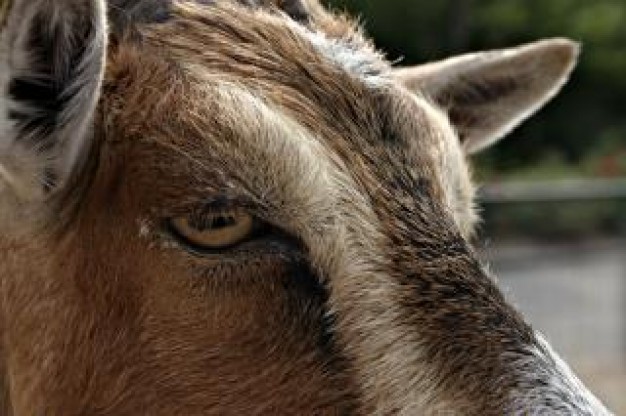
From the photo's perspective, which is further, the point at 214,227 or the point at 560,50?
the point at 560,50

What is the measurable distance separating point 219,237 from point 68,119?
0.60 m

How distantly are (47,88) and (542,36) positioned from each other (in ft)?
84.4

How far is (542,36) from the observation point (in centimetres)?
2895

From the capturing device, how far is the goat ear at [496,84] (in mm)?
5762

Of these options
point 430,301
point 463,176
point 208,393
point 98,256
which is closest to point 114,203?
point 98,256

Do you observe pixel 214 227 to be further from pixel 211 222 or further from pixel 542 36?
pixel 542 36

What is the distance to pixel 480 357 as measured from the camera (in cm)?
401

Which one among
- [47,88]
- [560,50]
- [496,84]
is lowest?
[47,88]

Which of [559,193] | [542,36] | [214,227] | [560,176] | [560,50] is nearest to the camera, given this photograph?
[214,227]

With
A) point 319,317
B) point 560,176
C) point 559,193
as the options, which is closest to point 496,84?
point 319,317

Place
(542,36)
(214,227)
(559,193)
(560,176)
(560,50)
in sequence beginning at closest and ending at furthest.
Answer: (214,227) < (560,50) < (559,193) < (560,176) < (542,36)

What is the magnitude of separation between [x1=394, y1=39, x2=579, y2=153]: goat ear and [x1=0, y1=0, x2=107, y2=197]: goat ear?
6.45 ft

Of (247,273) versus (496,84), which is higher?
(496,84)

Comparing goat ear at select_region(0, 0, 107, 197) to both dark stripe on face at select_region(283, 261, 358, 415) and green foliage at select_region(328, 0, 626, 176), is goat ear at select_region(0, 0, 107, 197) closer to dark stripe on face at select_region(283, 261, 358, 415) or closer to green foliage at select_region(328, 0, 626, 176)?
dark stripe on face at select_region(283, 261, 358, 415)
